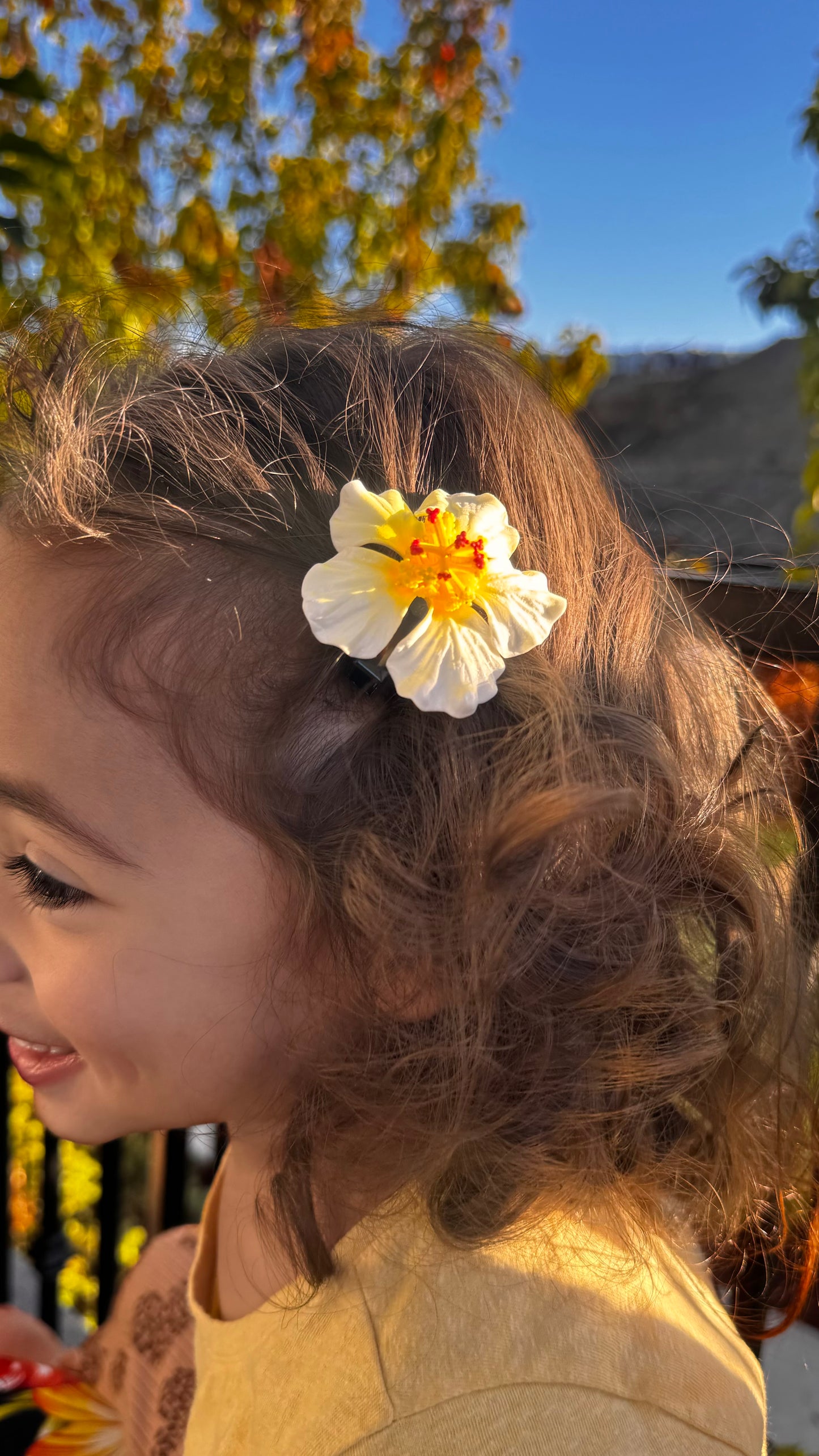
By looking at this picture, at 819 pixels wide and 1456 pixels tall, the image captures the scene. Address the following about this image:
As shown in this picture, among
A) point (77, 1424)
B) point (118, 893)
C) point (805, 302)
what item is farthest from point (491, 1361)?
point (805, 302)

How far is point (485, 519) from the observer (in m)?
0.81

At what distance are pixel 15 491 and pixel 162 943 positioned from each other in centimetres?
46

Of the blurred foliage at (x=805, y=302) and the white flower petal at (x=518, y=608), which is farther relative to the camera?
the blurred foliage at (x=805, y=302)

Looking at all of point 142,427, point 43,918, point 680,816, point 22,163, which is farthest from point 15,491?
point 22,163

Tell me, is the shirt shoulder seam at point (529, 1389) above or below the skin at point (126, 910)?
below

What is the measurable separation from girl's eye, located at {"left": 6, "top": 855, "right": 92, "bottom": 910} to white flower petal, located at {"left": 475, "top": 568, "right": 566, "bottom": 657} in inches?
16.4

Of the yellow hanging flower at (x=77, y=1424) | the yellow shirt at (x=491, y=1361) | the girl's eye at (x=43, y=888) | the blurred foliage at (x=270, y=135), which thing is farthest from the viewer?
the blurred foliage at (x=270, y=135)

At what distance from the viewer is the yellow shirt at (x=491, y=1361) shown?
29.3 inches

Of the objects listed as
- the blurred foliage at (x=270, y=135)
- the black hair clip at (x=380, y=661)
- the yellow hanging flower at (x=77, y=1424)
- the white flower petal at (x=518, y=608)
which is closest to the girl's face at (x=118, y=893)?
the black hair clip at (x=380, y=661)

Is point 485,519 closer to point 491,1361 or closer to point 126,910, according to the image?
point 126,910

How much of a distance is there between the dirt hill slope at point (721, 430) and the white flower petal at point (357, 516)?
89 cm

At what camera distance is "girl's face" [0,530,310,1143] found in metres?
0.82

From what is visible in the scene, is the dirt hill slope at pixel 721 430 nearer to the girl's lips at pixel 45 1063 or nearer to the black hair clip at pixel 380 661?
the black hair clip at pixel 380 661

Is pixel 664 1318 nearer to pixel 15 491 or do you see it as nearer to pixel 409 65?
pixel 15 491
